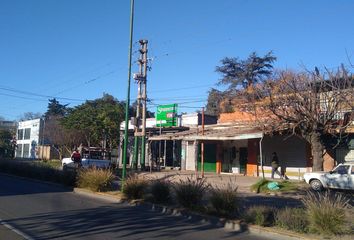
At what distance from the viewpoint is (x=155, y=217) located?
1366 centimetres

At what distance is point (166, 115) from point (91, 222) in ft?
101

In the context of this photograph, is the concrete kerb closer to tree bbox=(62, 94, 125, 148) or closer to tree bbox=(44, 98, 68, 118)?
tree bbox=(62, 94, 125, 148)

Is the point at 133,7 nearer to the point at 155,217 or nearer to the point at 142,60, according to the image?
the point at 155,217

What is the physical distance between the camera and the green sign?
4212 cm

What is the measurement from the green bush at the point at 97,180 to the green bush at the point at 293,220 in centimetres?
955

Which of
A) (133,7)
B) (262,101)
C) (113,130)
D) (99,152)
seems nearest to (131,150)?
(113,130)

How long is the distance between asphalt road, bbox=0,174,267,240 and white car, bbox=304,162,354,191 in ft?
38.1

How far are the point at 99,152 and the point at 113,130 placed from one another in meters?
16.2

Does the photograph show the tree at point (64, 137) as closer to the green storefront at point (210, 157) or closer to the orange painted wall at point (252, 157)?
the green storefront at point (210, 157)

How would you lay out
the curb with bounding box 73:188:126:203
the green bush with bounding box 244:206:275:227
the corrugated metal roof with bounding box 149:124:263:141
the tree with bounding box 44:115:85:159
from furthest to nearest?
1. the tree with bounding box 44:115:85:159
2. the corrugated metal roof with bounding box 149:124:263:141
3. the curb with bounding box 73:188:126:203
4. the green bush with bounding box 244:206:275:227

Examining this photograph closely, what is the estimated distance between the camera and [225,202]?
516 inches

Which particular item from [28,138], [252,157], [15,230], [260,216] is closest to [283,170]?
[252,157]

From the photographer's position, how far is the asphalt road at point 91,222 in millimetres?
10445

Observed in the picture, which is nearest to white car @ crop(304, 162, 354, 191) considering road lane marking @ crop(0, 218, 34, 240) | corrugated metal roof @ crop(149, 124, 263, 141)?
corrugated metal roof @ crop(149, 124, 263, 141)
